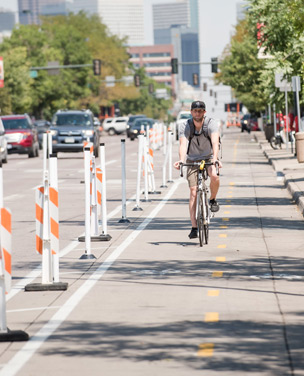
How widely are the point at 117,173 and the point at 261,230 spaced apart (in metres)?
20.1

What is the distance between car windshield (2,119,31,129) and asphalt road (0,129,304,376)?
31.7 metres

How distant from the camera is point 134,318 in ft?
32.6

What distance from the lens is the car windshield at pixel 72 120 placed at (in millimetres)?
49531

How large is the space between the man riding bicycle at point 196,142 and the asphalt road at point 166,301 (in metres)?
0.74

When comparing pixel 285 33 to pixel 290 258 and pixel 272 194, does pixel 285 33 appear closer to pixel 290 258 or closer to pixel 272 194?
pixel 272 194

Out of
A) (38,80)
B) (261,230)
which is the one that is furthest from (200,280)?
(38,80)

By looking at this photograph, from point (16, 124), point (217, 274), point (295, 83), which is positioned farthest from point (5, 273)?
point (16, 124)

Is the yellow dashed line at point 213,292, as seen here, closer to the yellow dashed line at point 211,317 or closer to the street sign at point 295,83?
the yellow dashed line at point 211,317

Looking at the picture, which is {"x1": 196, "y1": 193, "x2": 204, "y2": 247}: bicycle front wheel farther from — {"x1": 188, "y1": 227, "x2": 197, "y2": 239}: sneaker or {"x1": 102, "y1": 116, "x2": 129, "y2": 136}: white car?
{"x1": 102, "y1": 116, "x2": 129, "y2": 136}: white car

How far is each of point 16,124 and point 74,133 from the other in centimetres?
446

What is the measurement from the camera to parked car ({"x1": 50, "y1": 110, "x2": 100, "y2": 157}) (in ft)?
159

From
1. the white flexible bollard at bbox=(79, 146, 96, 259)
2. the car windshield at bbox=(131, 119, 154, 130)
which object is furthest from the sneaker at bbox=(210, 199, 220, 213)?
the car windshield at bbox=(131, 119, 154, 130)

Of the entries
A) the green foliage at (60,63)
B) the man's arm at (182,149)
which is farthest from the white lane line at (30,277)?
the green foliage at (60,63)

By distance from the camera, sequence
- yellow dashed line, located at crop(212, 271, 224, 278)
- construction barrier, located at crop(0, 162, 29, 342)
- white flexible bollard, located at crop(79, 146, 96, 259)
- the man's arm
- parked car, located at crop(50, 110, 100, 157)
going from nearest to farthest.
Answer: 1. construction barrier, located at crop(0, 162, 29, 342)
2. yellow dashed line, located at crop(212, 271, 224, 278)
3. white flexible bollard, located at crop(79, 146, 96, 259)
4. the man's arm
5. parked car, located at crop(50, 110, 100, 157)
